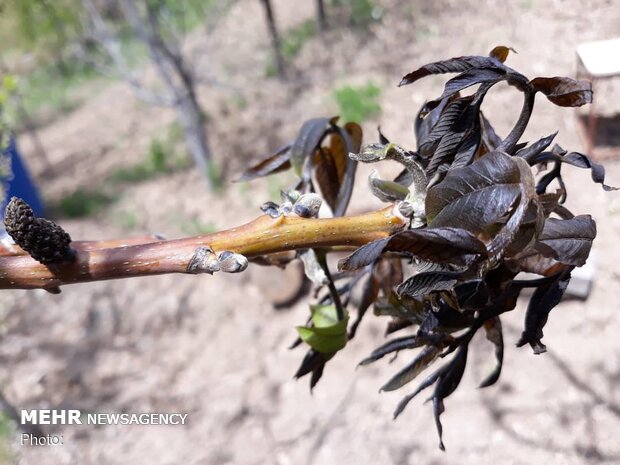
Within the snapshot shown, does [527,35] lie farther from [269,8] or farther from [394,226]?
[394,226]

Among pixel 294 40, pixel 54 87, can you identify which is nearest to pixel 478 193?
pixel 294 40

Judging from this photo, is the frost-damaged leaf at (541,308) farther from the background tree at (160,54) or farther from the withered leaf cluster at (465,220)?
the background tree at (160,54)

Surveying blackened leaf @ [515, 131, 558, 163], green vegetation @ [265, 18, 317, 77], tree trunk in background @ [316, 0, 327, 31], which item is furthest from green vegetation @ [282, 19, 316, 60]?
blackened leaf @ [515, 131, 558, 163]

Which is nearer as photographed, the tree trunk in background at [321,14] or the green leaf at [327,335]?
the green leaf at [327,335]

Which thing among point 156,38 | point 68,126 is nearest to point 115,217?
point 156,38

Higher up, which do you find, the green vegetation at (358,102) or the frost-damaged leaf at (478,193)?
the frost-damaged leaf at (478,193)

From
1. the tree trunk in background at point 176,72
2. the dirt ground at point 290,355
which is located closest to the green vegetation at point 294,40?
the dirt ground at point 290,355

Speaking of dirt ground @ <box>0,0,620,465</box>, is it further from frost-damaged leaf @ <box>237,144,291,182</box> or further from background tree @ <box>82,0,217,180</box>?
frost-damaged leaf @ <box>237,144,291,182</box>
